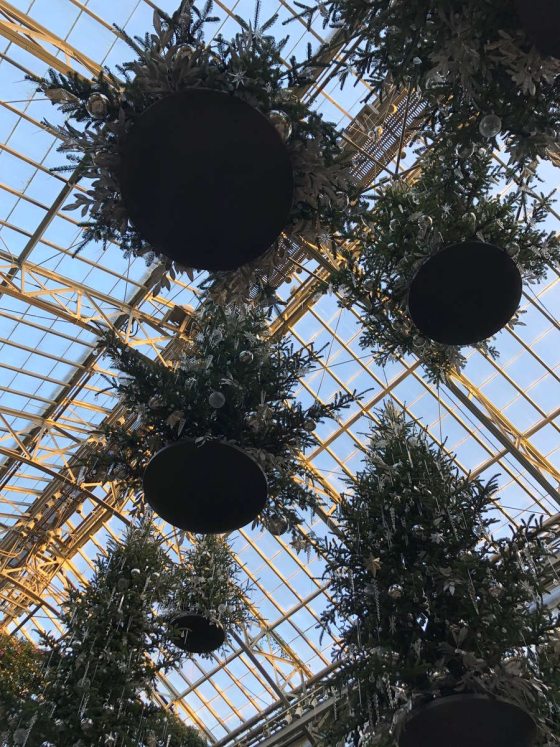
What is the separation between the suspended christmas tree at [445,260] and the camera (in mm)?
4258

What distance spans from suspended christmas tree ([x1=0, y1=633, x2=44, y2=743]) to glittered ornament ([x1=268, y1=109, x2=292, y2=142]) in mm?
6218

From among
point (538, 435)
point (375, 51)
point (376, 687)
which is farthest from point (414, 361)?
point (375, 51)

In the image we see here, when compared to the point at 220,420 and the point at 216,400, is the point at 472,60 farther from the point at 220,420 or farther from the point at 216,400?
the point at 220,420

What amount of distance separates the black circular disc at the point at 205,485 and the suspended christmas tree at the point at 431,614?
61.6 inches

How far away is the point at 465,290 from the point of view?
169 inches

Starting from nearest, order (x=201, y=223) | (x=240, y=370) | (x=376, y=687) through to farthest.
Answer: (x=201, y=223) < (x=376, y=687) < (x=240, y=370)

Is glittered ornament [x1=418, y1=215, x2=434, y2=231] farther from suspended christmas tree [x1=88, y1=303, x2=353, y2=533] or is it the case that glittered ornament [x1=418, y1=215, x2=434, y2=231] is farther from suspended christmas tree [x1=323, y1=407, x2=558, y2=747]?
suspended christmas tree [x1=323, y1=407, x2=558, y2=747]

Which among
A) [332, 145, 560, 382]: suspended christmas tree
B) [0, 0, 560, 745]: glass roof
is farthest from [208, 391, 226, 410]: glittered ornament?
[0, 0, 560, 745]: glass roof

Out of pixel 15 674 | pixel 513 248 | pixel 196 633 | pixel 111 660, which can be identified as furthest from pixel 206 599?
pixel 513 248

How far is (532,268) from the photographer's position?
546cm

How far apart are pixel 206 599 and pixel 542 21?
812cm

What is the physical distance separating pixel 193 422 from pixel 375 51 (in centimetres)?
301

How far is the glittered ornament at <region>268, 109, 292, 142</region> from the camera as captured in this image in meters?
3.54

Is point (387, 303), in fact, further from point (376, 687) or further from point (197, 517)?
point (376, 687)
